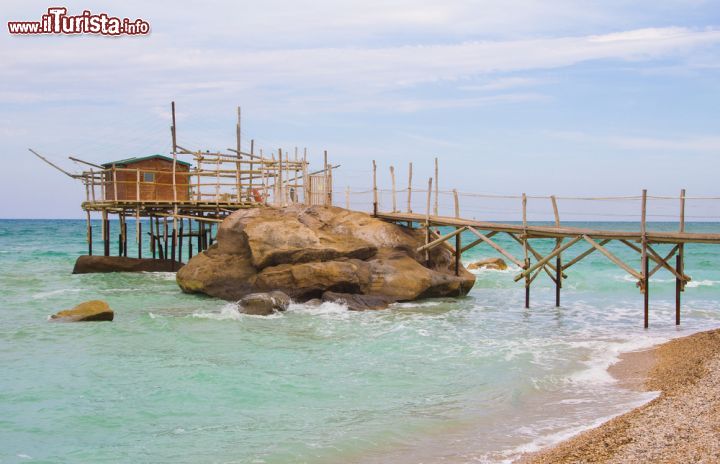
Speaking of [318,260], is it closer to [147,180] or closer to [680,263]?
[680,263]

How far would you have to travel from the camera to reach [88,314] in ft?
59.5

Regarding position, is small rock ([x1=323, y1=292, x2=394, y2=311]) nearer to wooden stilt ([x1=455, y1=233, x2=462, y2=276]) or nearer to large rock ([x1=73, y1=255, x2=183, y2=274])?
wooden stilt ([x1=455, y1=233, x2=462, y2=276])

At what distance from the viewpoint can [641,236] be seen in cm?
1712

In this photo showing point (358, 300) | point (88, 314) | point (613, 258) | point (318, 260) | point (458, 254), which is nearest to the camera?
point (613, 258)

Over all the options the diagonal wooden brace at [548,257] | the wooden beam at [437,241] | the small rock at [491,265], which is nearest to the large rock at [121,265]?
the wooden beam at [437,241]

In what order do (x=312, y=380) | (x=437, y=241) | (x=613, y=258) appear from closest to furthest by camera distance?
(x=312, y=380) → (x=613, y=258) → (x=437, y=241)

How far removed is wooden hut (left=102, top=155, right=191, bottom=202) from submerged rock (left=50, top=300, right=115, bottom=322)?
12.4 m

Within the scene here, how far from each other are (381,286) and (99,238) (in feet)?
197

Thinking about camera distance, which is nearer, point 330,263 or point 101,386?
point 101,386

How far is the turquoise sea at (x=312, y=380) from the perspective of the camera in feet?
30.7

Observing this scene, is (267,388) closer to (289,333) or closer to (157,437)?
(157,437)

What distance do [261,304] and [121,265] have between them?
14.1 meters

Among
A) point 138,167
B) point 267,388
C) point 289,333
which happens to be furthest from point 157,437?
point 138,167

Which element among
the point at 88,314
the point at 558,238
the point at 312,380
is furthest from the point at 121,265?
the point at 312,380
